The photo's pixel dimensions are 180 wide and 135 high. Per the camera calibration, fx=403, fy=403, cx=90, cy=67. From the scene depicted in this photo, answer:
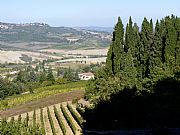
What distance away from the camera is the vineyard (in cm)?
3706

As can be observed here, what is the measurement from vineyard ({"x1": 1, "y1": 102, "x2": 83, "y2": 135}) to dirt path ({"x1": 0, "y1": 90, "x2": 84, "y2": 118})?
2.49 metres

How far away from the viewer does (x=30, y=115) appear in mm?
47906

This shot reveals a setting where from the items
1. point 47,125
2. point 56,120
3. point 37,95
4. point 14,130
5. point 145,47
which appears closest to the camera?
point 14,130

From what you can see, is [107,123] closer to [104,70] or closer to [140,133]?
[140,133]

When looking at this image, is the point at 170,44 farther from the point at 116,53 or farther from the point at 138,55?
the point at 116,53

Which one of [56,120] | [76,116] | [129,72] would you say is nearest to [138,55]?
[129,72]

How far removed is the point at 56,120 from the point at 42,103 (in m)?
14.7

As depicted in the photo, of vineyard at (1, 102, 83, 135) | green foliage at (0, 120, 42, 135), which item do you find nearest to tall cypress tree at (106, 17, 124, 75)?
vineyard at (1, 102, 83, 135)

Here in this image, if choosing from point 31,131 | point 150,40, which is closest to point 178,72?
point 150,40

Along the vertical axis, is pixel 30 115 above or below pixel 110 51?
below

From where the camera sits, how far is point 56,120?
42.8m

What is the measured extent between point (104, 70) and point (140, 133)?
28.1 metres

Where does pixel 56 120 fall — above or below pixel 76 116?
below

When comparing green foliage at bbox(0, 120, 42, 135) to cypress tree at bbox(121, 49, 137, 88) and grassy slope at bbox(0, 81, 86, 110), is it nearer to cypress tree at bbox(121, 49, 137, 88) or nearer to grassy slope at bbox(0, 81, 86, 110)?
cypress tree at bbox(121, 49, 137, 88)
